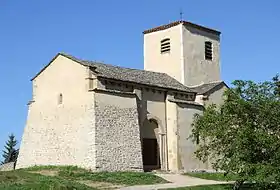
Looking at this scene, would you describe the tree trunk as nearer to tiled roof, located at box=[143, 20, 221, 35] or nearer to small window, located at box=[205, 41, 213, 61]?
tiled roof, located at box=[143, 20, 221, 35]

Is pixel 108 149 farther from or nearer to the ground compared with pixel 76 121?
nearer to the ground

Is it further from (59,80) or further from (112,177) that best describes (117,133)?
(59,80)

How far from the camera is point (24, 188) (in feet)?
62.6

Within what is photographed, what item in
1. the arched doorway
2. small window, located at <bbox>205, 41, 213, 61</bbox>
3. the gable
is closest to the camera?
the gable

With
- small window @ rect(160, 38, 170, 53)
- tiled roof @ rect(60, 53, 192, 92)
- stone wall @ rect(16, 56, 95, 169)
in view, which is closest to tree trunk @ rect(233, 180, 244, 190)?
stone wall @ rect(16, 56, 95, 169)

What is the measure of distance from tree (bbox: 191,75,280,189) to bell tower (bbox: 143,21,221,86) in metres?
19.2

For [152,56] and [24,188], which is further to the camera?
[152,56]

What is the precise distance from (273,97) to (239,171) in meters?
3.61

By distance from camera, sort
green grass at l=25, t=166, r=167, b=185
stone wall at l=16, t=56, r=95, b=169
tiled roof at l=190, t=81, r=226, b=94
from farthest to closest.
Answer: tiled roof at l=190, t=81, r=226, b=94
stone wall at l=16, t=56, r=95, b=169
green grass at l=25, t=166, r=167, b=185

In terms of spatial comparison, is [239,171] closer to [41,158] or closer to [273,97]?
[273,97]

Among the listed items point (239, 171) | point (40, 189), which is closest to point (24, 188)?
point (40, 189)

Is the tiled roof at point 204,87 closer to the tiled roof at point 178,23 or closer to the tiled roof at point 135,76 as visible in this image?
the tiled roof at point 135,76

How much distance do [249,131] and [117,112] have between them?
13.8 meters

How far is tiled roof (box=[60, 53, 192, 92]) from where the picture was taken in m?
32.5
